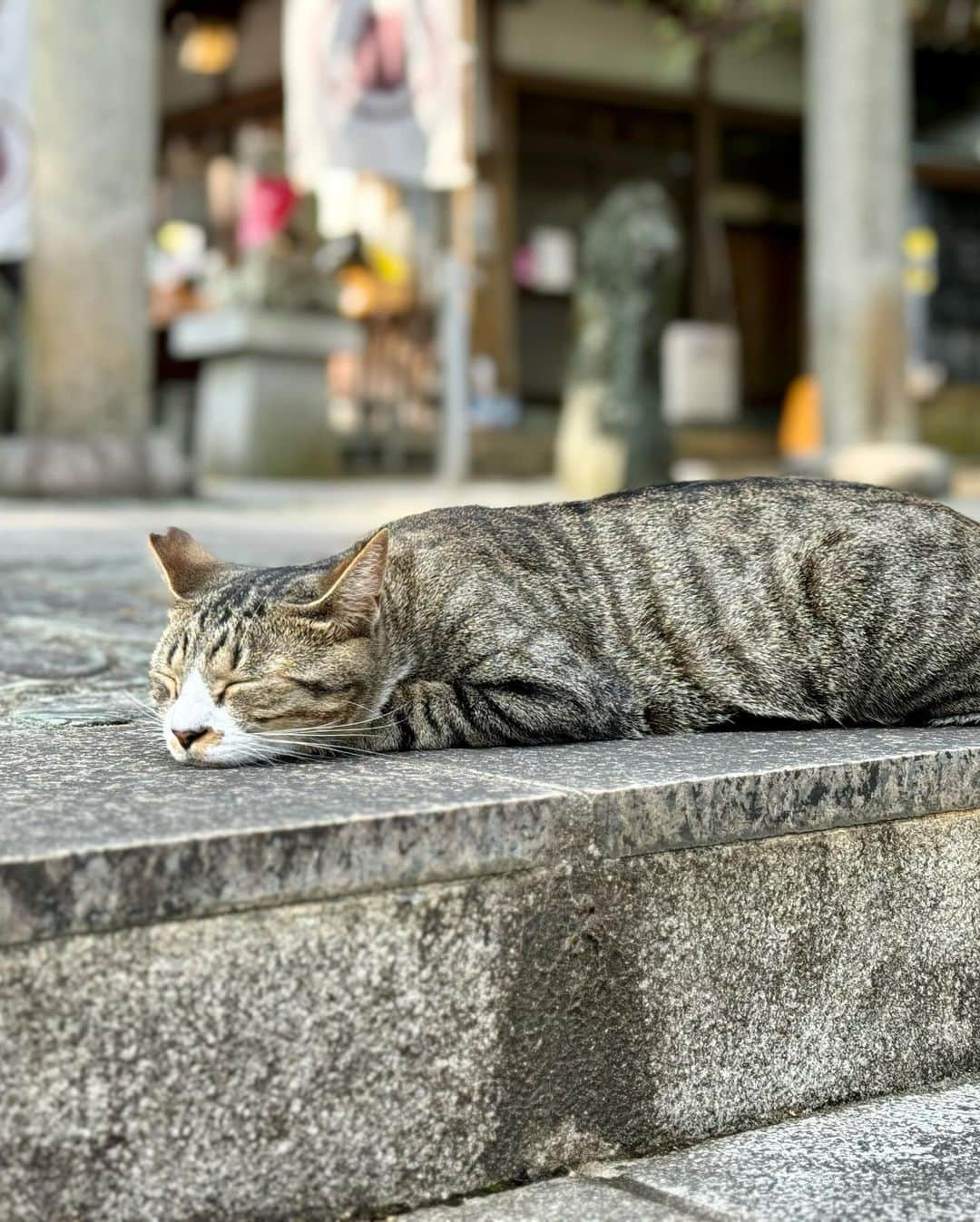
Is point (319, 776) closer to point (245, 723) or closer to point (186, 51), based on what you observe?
point (245, 723)

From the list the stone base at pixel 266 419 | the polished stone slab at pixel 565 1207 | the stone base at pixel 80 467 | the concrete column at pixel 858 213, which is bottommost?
the polished stone slab at pixel 565 1207

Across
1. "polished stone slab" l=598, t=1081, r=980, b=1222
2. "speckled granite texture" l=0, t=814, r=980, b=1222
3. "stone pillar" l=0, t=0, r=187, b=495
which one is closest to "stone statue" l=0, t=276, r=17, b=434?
"stone pillar" l=0, t=0, r=187, b=495

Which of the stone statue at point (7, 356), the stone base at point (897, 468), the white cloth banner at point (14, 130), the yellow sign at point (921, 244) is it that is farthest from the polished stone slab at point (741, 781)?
the yellow sign at point (921, 244)

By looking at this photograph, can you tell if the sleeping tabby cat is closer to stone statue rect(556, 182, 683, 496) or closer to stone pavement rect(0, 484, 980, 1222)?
stone pavement rect(0, 484, 980, 1222)

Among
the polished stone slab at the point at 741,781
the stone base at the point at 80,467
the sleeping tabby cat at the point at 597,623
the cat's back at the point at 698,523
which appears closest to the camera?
the polished stone slab at the point at 741,781

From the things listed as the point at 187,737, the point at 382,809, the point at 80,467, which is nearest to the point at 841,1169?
the point at 382,809

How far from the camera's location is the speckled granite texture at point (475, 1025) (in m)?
2.09

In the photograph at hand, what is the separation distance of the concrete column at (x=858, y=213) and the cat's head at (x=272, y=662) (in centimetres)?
1091

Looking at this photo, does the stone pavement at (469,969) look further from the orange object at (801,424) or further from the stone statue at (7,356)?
the orange object at (801,424)

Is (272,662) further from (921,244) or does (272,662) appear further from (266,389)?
(921,244)

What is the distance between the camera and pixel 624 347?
1225 cm

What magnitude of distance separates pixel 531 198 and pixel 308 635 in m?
16.4

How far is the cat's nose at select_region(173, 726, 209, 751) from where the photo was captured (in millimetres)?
2766

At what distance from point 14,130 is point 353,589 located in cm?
865
